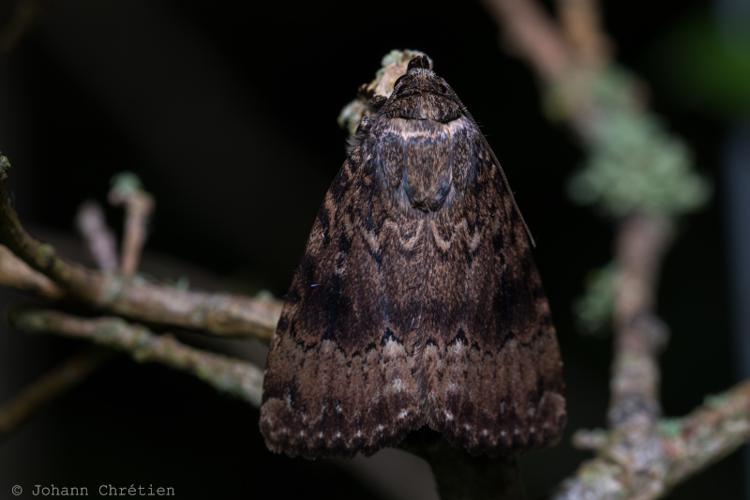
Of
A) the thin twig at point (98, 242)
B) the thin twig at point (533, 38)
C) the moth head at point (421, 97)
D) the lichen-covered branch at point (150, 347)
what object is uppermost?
the thin twig at point (533, 38)

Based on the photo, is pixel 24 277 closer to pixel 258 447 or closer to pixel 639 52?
pixel 258 447

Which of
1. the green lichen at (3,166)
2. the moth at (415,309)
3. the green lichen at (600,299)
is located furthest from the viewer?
the green lichen at (600,299)

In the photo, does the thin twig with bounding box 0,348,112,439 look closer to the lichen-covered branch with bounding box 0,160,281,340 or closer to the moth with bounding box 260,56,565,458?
the lichen-covered branch with bounding box 0,160,281,340

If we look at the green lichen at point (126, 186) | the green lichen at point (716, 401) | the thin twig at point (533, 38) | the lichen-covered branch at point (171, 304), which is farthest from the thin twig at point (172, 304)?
the thin twig at point (533, 38)

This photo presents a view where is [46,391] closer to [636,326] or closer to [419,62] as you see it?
[419,62]

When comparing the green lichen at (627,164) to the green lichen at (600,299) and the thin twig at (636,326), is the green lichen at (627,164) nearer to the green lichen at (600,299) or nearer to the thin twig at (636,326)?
the thin twig at (636,326)

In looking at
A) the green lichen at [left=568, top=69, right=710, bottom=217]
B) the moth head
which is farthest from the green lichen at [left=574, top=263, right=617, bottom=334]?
the moth head

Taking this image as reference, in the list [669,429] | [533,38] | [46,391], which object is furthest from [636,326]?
[46,391]
